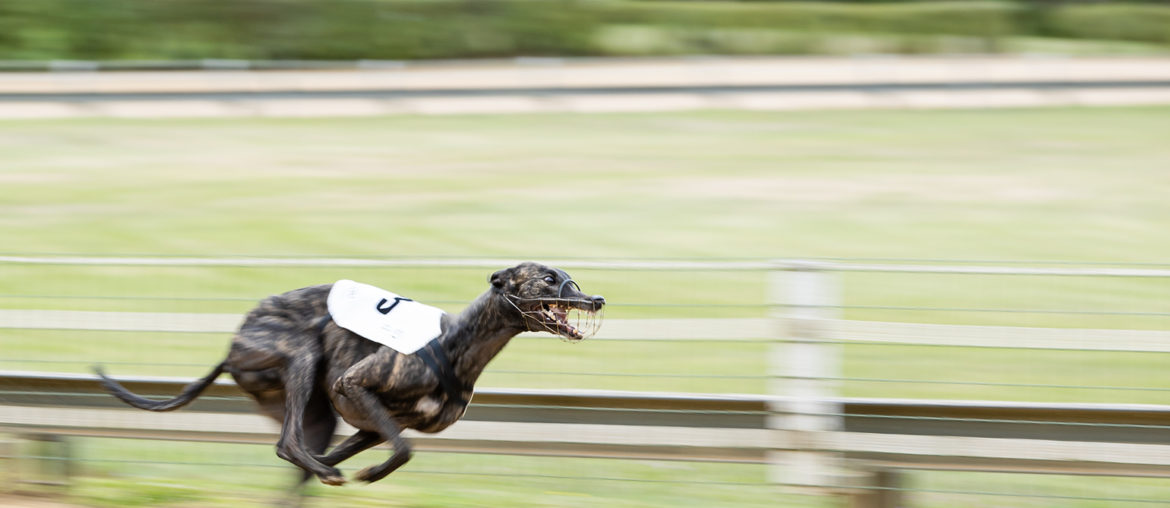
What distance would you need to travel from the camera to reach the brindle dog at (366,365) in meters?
3.65

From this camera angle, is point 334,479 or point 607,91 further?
point 607,91

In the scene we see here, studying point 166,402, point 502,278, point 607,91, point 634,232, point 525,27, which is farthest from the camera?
point 525,27

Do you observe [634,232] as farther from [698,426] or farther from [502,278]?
[502,278]

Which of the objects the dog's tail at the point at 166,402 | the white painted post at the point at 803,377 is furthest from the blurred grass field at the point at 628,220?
the dog's tail at the point at 166,402

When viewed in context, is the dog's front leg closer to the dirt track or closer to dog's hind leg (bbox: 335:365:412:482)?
dog's hind leg (bbox: 335:365:412:482)

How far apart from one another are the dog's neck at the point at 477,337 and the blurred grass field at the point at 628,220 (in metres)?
1.34

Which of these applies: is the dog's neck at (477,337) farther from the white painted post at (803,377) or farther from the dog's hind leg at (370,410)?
the white painted post at (803,377)

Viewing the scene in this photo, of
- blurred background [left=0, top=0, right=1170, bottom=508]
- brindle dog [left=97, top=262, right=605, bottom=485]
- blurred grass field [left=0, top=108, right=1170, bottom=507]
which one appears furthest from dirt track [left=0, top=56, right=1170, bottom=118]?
brindle dog [left=97, top=262, right=605, bottom=485]

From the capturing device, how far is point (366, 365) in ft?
12.4

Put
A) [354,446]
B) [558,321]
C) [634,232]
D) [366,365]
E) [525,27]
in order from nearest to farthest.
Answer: [558,321] < [366,365] < [354,446] < [634,232] < [525,27]

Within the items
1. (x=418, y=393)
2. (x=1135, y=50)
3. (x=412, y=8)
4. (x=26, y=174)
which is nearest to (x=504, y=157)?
(x=26, y=174)

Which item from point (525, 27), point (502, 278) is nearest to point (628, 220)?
point (502, 278)

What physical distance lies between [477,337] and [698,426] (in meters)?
1.42

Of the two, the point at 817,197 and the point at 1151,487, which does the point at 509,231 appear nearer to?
the point at 817,197
